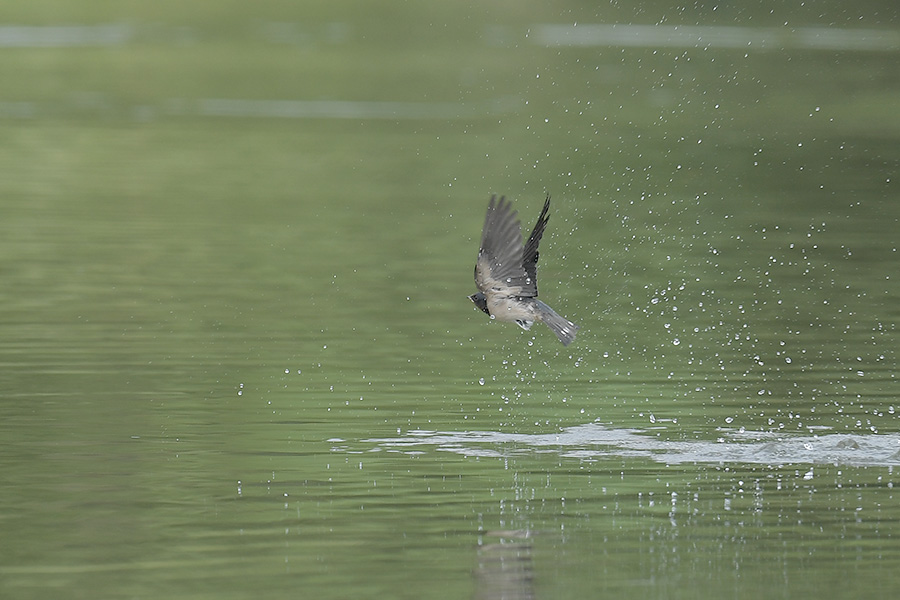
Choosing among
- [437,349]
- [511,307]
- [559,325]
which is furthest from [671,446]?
[437,349]

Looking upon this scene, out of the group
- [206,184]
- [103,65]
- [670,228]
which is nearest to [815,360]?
[670,228]

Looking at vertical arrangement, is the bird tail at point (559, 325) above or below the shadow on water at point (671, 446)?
above

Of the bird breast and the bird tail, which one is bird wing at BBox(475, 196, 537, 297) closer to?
the bird breast

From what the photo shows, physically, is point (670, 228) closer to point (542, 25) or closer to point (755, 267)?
point (755, 267)

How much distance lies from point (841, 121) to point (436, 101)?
762cm

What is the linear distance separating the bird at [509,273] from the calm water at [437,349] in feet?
2.36

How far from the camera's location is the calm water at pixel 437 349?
8375 mm

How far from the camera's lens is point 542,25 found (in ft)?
177

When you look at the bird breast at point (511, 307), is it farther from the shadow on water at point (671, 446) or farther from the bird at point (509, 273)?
the shadow on water at point (671, 446)

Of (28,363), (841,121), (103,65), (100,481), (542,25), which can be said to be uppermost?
(542,25)

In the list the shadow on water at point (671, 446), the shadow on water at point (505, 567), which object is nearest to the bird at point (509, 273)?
the shadow on water at point (671, 446)

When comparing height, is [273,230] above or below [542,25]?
below

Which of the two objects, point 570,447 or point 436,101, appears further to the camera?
point 436,101

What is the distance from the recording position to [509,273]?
1099 cm
